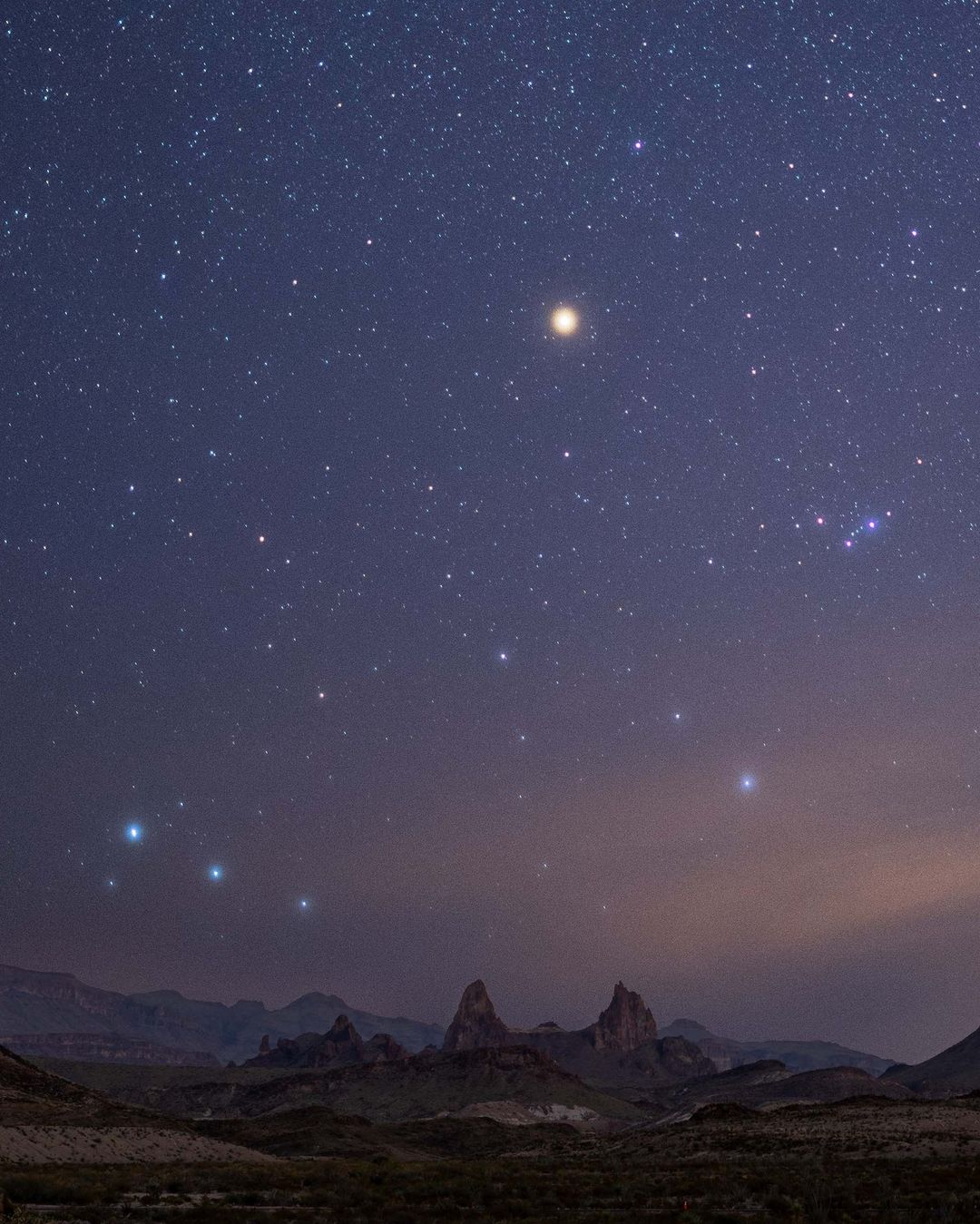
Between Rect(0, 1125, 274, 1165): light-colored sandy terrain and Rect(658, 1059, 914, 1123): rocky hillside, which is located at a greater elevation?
Rect(0, 1125, 274, 1165): light-colored sandy terrain

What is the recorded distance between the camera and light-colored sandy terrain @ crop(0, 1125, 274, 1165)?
143 ft

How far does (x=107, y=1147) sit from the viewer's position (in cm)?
4897

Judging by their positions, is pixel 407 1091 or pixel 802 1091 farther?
pixel 407 1091

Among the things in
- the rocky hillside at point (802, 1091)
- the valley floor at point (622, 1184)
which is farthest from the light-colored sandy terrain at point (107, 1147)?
the rocky hillside at point (802, 1091)

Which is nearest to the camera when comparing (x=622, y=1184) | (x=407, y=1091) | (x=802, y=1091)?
(x=622, y=1184)

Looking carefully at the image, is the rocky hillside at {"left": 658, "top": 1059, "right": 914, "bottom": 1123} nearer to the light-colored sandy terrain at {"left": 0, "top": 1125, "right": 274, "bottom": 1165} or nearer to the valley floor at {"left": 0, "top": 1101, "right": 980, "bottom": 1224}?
the valley floor at {"left": 0, "top": 1101, "right": 980, "bottom": 1224}

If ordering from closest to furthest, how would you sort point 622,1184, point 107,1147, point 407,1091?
1. point 622,1184
2. point 107,1147
3. point 407,1091

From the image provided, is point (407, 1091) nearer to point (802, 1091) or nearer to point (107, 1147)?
point (802, 1091)

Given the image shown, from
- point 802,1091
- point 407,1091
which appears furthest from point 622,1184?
point 407,1091

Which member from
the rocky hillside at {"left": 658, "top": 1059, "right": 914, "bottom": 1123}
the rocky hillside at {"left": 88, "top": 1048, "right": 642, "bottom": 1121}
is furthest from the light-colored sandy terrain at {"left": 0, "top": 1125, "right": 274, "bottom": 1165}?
the rocky hillside at {"left": 88, "top": 1048, "right": 642, "bottom": 1121}

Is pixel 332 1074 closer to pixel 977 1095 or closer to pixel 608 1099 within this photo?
pixel 608 1099

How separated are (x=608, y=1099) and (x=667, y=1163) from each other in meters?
139

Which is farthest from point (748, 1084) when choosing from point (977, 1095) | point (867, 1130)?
point (867, 1130)

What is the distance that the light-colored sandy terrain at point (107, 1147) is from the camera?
43.4m
